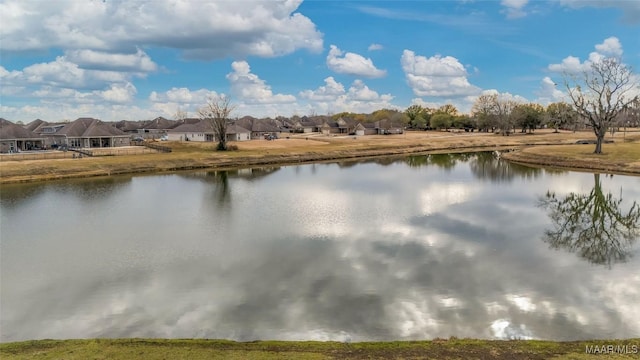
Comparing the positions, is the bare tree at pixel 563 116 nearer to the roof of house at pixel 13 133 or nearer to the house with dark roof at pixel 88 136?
the house with dark roof at pixel 88 136

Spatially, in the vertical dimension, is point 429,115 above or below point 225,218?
above

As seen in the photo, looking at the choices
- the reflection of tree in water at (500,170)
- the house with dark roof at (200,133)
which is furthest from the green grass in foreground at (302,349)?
the house with dark roof at (200,133)

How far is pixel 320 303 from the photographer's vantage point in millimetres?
15609

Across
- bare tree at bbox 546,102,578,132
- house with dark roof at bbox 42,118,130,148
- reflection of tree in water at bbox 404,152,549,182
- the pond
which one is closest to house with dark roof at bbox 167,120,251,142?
house with dark roof at bbox 42,118,130,148

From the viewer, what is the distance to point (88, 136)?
81.1 m

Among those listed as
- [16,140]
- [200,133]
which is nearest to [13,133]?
[16,140]

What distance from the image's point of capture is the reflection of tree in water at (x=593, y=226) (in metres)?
22.3

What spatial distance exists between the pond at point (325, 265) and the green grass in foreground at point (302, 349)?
0.97 metres

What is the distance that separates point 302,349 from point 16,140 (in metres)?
82.5

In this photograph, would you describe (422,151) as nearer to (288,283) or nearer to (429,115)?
(288,283)

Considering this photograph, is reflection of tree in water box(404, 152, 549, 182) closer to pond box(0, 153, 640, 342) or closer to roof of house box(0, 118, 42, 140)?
pond box(0, 153, 640, 342)

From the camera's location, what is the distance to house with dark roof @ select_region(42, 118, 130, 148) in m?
81.5

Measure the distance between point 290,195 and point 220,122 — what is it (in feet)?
149

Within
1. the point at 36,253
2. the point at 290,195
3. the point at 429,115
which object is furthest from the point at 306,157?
the point at 429,115
